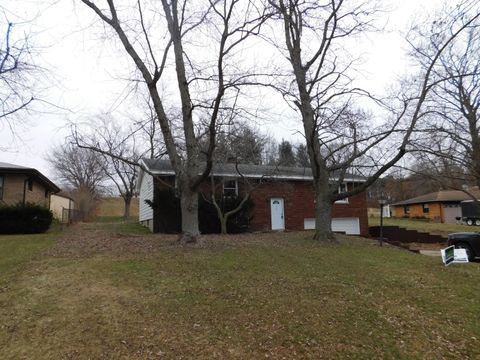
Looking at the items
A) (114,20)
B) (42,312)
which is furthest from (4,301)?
(114,20)

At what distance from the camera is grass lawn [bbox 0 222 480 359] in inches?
193

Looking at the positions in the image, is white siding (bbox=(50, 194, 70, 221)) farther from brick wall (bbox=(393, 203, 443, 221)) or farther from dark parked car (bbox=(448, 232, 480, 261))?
brick wall (bbox=(393, 203, 443, 221))

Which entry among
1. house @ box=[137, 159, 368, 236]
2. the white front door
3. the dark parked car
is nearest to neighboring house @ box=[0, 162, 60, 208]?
house @ box=[137, 159, 368, 236]

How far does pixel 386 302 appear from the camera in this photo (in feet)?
21.6

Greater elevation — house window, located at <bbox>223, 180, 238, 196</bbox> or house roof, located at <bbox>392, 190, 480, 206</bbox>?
house roof, located at <bbox>392, 190, 480, 206</bbox>

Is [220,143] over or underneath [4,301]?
over

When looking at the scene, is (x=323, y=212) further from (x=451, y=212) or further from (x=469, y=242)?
(x=451, y=212)

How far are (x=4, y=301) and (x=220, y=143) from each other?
11025 mm

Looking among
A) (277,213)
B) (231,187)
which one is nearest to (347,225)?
(277,213)

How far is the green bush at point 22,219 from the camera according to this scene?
653 inches

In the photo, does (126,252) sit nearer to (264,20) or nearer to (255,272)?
(255,272)

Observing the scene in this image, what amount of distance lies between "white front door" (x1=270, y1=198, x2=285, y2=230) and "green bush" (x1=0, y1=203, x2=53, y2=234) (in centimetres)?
1139

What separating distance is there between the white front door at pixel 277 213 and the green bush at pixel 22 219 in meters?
11.4

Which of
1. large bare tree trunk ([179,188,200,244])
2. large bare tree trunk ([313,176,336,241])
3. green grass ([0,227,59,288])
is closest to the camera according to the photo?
green grass ([0,227,59,288])
